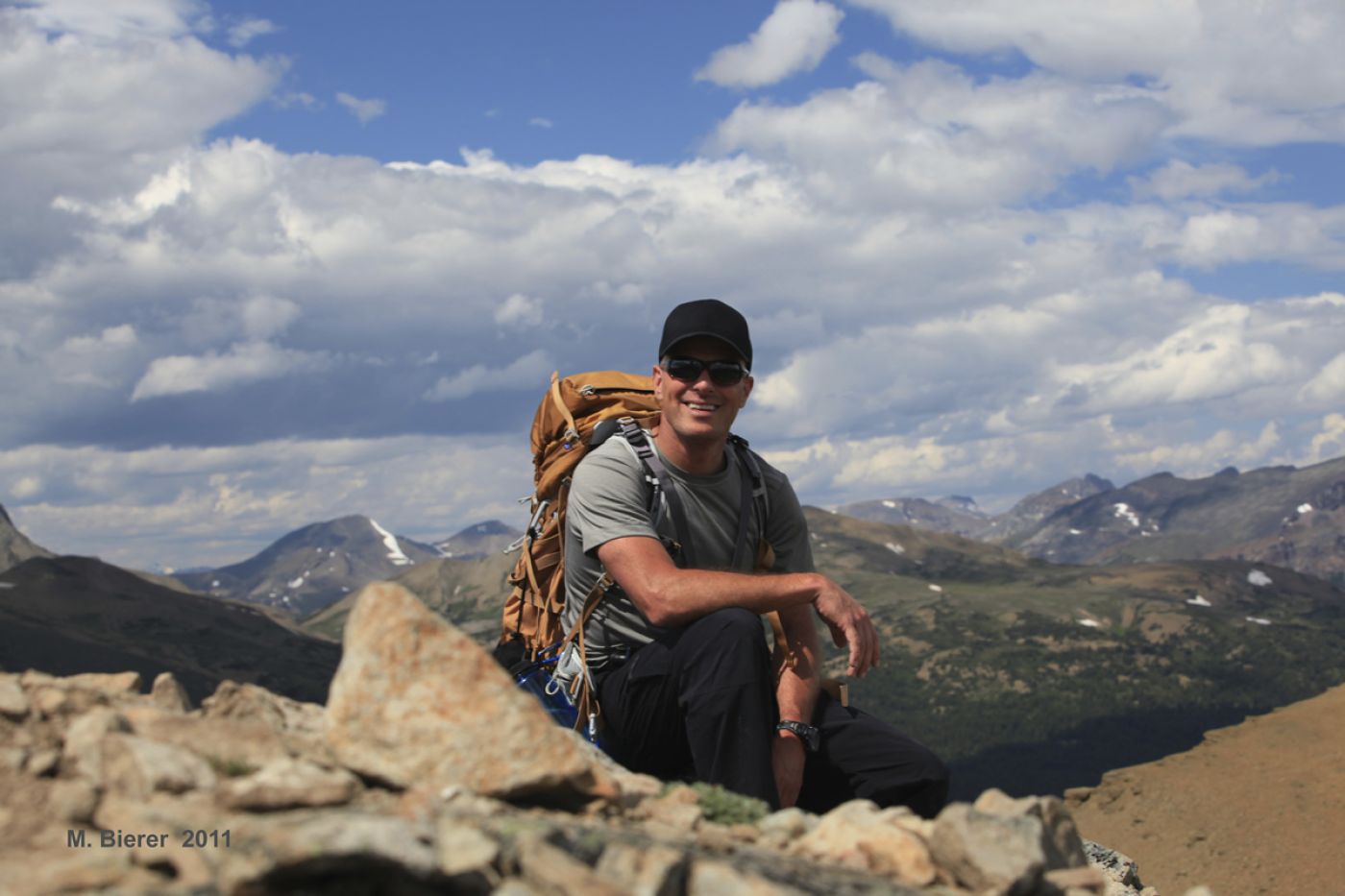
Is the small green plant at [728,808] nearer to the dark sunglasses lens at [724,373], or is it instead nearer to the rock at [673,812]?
the rock at [673,812]

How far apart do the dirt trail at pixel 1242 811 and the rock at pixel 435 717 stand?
130ft

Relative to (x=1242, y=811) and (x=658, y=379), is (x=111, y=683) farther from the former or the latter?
(x=1242, y=811)

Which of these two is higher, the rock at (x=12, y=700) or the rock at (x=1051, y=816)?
the rock at (x=12, y=700)

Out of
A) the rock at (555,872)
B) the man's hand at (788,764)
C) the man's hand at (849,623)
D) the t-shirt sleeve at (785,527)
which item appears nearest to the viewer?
the rock at (555,872)

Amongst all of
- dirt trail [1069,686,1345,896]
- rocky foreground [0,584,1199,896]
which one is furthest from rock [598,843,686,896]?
dirt trail [1069,686,1345,896]

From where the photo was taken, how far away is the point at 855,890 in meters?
5.28

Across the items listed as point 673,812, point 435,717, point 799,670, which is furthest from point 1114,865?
point 435,717

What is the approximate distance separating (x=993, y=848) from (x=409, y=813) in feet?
9.20

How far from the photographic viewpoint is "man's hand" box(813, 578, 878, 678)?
26.0 feet

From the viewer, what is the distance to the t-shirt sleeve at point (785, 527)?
29.7 feet

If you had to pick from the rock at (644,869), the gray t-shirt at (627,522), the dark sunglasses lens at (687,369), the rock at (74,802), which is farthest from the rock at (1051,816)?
the rock at (74,802)

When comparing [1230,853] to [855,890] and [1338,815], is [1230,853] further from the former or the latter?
[855,890]

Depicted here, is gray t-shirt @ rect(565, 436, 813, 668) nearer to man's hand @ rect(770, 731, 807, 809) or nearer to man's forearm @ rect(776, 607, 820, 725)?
man's forearm @ rect(776, 607, 820, 725)

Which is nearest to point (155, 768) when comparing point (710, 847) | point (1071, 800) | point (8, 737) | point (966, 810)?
point (8, 737)
